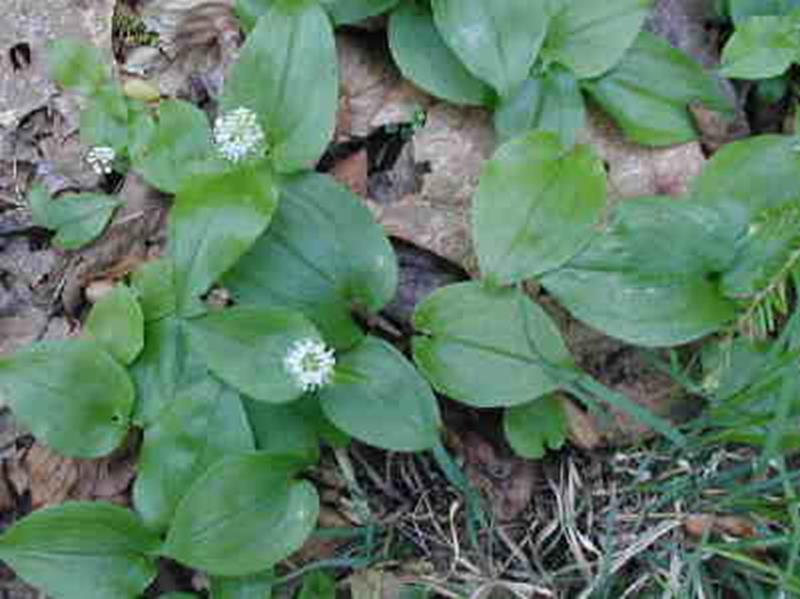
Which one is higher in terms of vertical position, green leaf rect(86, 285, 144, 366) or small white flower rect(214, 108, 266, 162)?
small white flower rect(214, 108, 266, 162)

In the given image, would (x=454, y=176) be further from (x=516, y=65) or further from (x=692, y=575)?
(x=692, y=575)

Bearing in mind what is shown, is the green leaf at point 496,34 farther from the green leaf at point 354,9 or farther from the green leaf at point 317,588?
the green leaf at point 317,588

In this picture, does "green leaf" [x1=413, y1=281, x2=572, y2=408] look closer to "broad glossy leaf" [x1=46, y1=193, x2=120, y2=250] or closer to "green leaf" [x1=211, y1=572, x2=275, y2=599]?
"green leaf" [x1=211, y1=572, x2=275, y2=599]

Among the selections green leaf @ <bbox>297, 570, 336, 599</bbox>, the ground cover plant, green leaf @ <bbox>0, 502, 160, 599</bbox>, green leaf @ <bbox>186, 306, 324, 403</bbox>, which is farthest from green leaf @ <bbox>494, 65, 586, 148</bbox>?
green leaf @ <bbox>0, 502, 160, 599</bbox>

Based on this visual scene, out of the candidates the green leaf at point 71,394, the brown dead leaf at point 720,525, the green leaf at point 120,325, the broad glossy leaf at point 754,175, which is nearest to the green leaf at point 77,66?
the green leaf at point 120,325

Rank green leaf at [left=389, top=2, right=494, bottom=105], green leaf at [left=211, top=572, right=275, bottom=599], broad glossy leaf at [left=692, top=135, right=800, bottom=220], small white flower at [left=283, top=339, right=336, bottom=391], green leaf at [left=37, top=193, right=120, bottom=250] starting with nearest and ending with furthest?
1. small white flower at [left=283, top=339, right=336, bottom=391]
2. green leaf at [left=211, top=572, right=275, bottom=599]
3. broad glossy leaf at [left=692, top=135, right=800, bottom=220]
4. green leaf at [left=389, top=2, right=494, bottom=105]
5. green leaf at [left=37, top=193, right=120, bottom=250]

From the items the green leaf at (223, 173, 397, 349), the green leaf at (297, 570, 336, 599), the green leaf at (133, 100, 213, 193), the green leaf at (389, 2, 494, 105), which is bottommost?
the green leaf at (297, 570, 336, 599)

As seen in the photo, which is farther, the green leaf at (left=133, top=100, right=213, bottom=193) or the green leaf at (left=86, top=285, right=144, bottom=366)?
the green leaf at (left=133, top=100, right=213, bottom=193)

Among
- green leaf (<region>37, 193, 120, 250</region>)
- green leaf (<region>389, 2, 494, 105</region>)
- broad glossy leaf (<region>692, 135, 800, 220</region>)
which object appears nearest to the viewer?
broad glossy leaf (<region>692, 135, 800, 220</region>)
